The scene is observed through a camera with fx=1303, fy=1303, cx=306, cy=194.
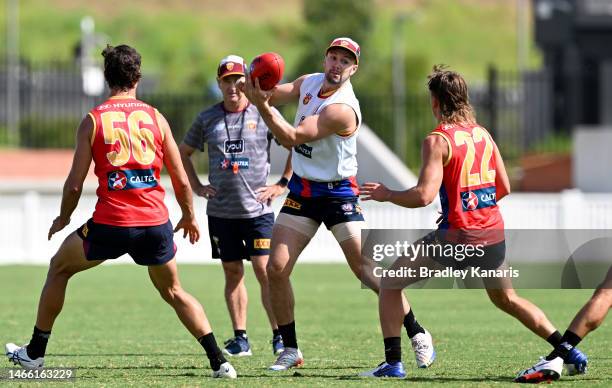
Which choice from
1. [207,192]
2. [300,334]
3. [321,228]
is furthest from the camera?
[321,228]

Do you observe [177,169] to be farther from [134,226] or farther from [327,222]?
[327,222]

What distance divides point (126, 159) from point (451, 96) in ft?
6.93

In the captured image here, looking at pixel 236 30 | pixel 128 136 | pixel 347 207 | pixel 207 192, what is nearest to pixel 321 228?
pixel 207 192

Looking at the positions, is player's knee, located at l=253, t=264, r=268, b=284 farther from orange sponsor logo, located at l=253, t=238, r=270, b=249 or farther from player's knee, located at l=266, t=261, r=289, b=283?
player's knee, located at l=266, t=261, r=289, b=283

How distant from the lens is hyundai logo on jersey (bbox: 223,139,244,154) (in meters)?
10.6

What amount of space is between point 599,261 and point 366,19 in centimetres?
4219

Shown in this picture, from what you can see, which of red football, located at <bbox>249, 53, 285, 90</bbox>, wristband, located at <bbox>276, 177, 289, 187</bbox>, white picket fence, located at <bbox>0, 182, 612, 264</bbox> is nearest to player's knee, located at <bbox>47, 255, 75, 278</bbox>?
red football, located at <bbox>249, 53, 285, 90</bbox>

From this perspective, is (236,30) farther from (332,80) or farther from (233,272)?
(332,80)

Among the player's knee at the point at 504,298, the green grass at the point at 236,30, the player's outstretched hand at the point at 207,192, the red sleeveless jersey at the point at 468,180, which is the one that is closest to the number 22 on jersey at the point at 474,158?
the red sleeveless jersey at the point at 468,180

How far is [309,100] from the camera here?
907 cm

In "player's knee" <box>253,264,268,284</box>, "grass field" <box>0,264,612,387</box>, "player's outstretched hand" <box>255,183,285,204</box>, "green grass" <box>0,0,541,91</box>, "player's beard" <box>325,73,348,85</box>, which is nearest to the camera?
"grass field" <box>0,264,612,387</box>

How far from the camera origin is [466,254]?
8.34 m

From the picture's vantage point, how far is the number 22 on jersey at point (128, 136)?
8.23 m

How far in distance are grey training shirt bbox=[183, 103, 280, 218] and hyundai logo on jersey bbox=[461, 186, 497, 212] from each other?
8.78ft
